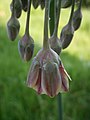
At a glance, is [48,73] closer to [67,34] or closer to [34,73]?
[34,73]

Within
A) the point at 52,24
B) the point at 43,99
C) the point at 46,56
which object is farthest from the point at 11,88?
the point at 46,56

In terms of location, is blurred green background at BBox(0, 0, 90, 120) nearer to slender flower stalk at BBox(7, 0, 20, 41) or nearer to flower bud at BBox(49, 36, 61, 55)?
slender flower stalk at BBox(7, 0, 20, 41)

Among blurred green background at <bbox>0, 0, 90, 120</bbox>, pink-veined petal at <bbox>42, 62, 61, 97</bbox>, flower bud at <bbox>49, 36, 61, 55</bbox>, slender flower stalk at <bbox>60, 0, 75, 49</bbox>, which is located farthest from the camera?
blurred green background at <bbox>0, 0, 90, 120</bbox>

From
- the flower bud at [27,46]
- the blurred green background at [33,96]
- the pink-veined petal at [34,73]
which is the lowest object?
the blurred green background at [33,96]

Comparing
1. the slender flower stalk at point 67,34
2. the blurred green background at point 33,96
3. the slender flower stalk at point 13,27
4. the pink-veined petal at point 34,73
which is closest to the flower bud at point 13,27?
the slender flower stalk at point 13,27

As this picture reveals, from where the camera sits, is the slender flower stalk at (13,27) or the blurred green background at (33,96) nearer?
the slender flower stalk at (13,27)

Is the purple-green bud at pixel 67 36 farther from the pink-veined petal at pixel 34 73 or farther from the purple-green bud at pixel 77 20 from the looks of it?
the pink-veined petal at pixel 34 73

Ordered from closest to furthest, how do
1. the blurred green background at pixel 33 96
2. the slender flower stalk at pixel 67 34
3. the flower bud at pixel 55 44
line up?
the flower bud at pixel 55 44 → the slender flower stalk at pixel 67 34 → the blurred green background at pixel 33 96

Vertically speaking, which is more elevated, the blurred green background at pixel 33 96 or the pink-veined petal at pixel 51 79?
the pink-veined petal at pixel 51 79

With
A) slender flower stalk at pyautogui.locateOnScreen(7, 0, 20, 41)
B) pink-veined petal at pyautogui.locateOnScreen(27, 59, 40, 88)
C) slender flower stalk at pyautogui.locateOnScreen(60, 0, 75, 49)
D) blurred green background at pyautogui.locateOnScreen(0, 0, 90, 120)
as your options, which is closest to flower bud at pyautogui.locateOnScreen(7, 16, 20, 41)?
slender flower stalk at pyautogui.locateOnScreen(7, 0, 20, 41)

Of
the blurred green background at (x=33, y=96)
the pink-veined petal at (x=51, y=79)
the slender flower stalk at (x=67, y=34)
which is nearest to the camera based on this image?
the pink-veined petal at (x=51, y=79)
